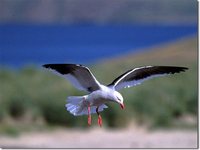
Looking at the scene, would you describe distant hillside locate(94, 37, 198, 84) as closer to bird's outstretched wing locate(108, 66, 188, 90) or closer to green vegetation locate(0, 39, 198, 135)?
green vegetation locate(0, 39, 198, 135)

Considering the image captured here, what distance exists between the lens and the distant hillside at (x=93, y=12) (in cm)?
1271

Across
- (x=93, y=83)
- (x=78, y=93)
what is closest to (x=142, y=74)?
(x=93, y=83)

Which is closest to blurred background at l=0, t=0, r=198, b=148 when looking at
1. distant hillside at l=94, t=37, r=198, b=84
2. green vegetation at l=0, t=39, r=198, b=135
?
green vegetation at l=0, t=39, r=198, b=135

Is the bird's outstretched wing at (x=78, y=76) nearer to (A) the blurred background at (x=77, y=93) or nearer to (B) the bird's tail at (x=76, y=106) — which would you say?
(B) the bird's tail at (x=76, y=106)

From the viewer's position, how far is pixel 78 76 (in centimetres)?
608

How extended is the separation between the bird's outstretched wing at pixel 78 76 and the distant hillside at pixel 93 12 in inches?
240

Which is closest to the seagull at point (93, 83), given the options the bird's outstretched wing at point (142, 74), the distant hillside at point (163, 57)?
the bird's outstretched wing at point (142, 74)

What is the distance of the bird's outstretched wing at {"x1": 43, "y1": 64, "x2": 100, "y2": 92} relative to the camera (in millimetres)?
5992

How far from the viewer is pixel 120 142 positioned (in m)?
12.3

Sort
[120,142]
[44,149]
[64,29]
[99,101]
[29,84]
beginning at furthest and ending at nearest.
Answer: [64,29] → [29,84] → [120,142] → [44,149] → [99,101]

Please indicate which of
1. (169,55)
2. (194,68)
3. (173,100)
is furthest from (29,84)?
(169,55)

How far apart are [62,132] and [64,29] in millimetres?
5505

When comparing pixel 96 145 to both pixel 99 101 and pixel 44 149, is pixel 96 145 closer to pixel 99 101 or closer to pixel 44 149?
pixel 44 149

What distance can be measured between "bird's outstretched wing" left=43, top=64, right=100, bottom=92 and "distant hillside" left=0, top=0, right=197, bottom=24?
609cm
